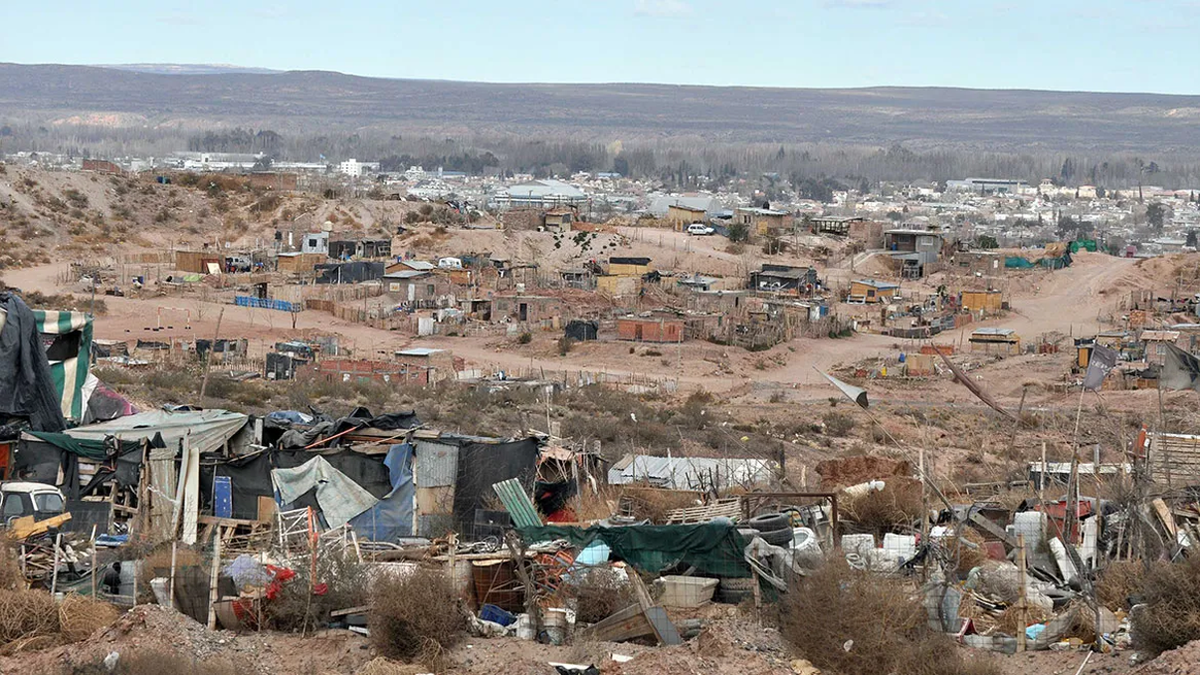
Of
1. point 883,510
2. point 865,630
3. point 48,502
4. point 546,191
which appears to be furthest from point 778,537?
point 546,191

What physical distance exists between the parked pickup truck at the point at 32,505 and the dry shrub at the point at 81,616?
6.93ft

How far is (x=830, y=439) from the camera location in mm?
26516

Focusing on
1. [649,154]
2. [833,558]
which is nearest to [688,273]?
[833,558]

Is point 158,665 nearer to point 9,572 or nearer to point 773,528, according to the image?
point 9,572

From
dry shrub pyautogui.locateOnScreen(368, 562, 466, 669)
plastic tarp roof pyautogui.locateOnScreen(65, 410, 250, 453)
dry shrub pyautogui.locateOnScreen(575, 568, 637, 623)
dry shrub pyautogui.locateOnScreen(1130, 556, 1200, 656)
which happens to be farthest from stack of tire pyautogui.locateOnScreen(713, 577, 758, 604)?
plastic tarp roof pyautogui.locateOnScreen(65, 410, 250, 453)

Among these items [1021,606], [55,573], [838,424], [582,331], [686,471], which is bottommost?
[582,331]

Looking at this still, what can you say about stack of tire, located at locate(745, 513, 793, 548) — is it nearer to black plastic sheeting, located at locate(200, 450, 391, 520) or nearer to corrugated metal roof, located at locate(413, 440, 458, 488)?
corrugated metal roof, located at locate(413, 440, 458, 488)

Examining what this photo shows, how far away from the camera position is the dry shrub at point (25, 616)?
10.6 m

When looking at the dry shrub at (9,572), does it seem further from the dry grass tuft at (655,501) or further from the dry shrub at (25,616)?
the dry grass tuft at (655,501)

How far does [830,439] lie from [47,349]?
46.9ft

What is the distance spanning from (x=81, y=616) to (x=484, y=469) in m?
4.37

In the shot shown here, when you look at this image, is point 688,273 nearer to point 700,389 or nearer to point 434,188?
point 700,389

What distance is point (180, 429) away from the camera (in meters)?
14.4

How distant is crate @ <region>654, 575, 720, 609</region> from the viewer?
11508mm
